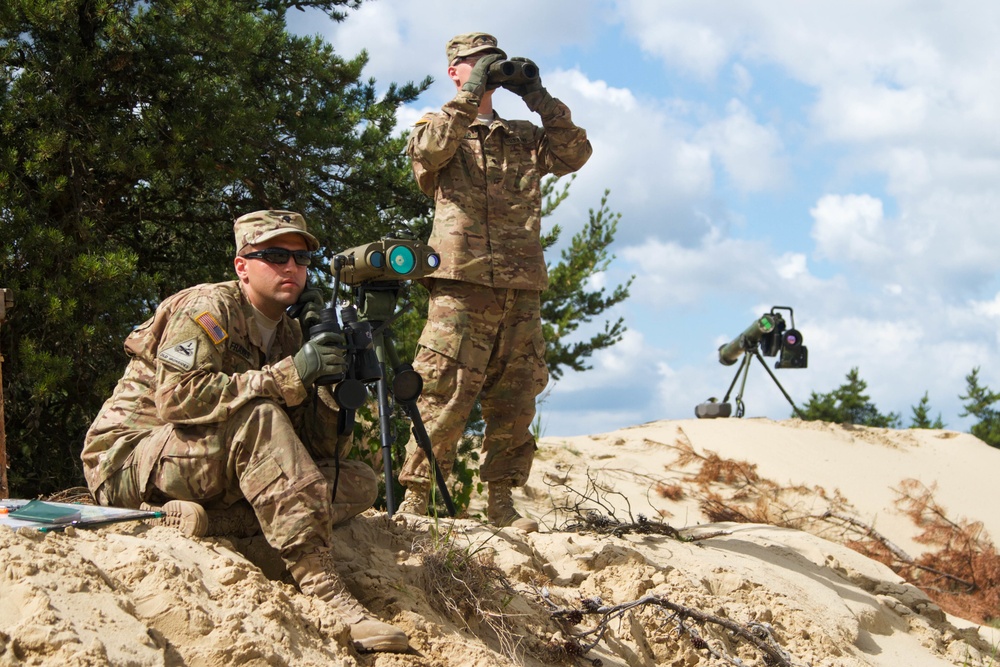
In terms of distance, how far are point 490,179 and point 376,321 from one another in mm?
1258

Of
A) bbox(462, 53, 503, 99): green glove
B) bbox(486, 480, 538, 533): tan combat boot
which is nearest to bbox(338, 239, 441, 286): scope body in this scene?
bbox(462, 53, 503, 99): green glove

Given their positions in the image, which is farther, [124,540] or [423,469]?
[423,469]

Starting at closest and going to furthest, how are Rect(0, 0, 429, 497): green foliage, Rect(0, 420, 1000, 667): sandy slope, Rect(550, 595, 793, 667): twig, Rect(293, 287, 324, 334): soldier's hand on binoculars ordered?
Rect(0, 420, 1000, 667): sandy slope, Rect(293, 287, 324, 334): soldier's hand on binoculars, Rect(550, 595, 793, 667): twig, Rect(0, 0, 429, 497): green foliage

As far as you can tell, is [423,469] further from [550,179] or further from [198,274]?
[550,179]

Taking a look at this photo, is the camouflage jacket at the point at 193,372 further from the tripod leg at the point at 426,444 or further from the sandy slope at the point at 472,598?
the tripod leg at the point at 426,444

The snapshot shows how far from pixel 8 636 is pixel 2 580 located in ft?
0.77

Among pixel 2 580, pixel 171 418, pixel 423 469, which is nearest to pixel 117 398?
pixel 171 418

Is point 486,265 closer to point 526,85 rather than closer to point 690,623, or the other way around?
point 526,85

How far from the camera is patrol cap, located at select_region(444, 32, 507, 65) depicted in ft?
17.5

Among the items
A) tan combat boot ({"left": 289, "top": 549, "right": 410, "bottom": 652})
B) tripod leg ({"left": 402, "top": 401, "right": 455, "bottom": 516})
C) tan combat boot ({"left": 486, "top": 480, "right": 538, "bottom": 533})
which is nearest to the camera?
tan combat boot ({"left": 289, "top": 549, "right": 410, "bottom": 652})

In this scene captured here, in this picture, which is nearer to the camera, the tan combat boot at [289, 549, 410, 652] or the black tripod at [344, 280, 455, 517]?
the tan combat boot at [289, 549, 410, 652]

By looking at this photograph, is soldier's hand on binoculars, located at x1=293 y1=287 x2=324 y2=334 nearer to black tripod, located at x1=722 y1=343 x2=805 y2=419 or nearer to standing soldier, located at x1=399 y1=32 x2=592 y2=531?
standing soldier, located at x1=399 y1=32 x2=592 y2=531

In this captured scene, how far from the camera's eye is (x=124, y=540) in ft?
10.9

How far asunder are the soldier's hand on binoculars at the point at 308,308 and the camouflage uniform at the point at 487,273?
4.15 ft
